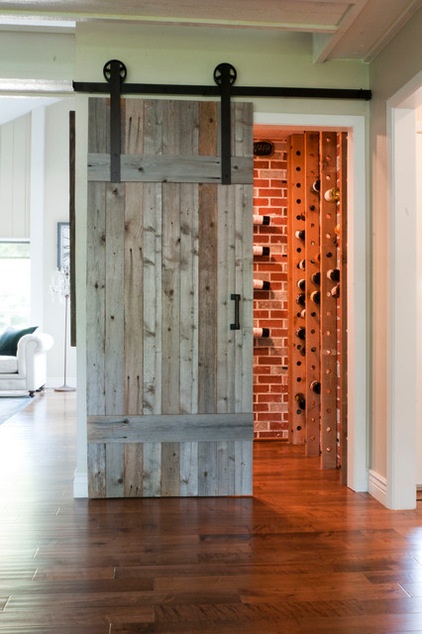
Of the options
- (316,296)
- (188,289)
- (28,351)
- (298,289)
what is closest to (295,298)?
(298,289)

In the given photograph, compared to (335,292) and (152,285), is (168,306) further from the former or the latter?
(335,292)

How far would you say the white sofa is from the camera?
8.03 meters

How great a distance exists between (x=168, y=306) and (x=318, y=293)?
5.10ft

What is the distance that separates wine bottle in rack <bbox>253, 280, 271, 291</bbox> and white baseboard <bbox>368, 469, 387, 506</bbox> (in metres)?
2.05

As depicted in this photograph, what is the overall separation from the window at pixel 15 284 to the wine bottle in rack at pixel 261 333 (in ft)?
17.9

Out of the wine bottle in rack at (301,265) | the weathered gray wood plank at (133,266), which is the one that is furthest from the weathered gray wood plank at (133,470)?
the wine bottle in rack at (301,265)

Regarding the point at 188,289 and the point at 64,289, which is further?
the point at 64,289

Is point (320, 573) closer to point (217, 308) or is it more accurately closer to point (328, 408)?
point (217, 308)

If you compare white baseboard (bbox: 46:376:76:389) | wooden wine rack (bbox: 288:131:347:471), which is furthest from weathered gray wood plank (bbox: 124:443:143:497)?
white baseboard (bbox: 46:376:76:389)

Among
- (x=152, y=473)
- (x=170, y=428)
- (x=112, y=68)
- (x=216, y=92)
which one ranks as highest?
(x=112, y=68)

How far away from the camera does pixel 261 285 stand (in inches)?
216

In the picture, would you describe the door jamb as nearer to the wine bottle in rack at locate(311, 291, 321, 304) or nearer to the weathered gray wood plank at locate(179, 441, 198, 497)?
the weathered gray wood plank at locate(179, 441, 198, 497)

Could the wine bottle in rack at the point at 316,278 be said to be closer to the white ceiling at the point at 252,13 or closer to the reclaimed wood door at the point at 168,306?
the reclaimed wood door at the point at 168,306

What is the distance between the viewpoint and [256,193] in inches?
217
